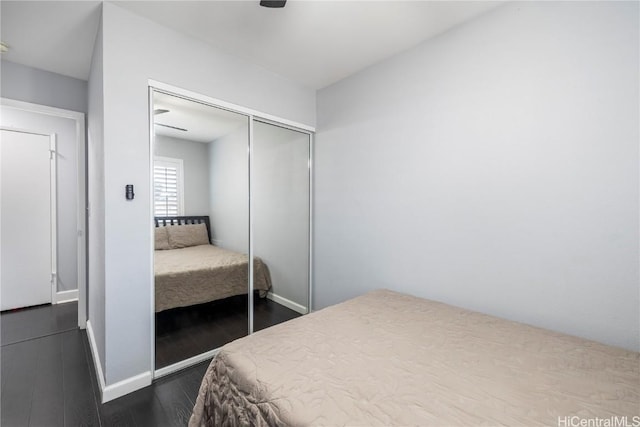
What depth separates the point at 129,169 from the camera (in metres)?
1.82

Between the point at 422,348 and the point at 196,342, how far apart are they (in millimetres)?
1897

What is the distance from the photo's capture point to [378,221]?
2.48 meters

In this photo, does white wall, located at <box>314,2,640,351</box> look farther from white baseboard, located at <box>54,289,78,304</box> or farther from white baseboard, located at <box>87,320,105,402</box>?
white baseboard, located at <box>54,289,78,304</box>

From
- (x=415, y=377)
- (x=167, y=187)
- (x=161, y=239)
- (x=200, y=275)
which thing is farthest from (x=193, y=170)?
(x=415, y=377)

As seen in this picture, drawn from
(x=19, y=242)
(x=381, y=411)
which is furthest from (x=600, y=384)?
(x=19, y=242)

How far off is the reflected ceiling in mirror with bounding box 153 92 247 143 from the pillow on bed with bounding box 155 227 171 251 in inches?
29.2

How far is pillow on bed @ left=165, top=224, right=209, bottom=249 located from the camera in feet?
7.00

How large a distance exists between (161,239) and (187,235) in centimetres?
24

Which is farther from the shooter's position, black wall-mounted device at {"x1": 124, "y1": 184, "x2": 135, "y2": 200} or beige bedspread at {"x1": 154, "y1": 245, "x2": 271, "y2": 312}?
beige bedspread at {"x1": 154, "y1": 245, "x2": 271, "y2": 312}

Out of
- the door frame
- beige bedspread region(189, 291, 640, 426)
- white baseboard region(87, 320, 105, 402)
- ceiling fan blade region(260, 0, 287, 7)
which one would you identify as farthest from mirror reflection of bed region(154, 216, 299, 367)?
ceiling fan blade region(260, 0, 287, 7)

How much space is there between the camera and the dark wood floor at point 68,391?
1.61m

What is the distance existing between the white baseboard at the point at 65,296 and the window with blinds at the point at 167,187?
2.88 m

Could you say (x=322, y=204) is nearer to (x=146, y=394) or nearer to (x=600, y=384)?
(x=146, y=394)

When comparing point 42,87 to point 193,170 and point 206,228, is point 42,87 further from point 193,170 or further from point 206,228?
point 206,228
